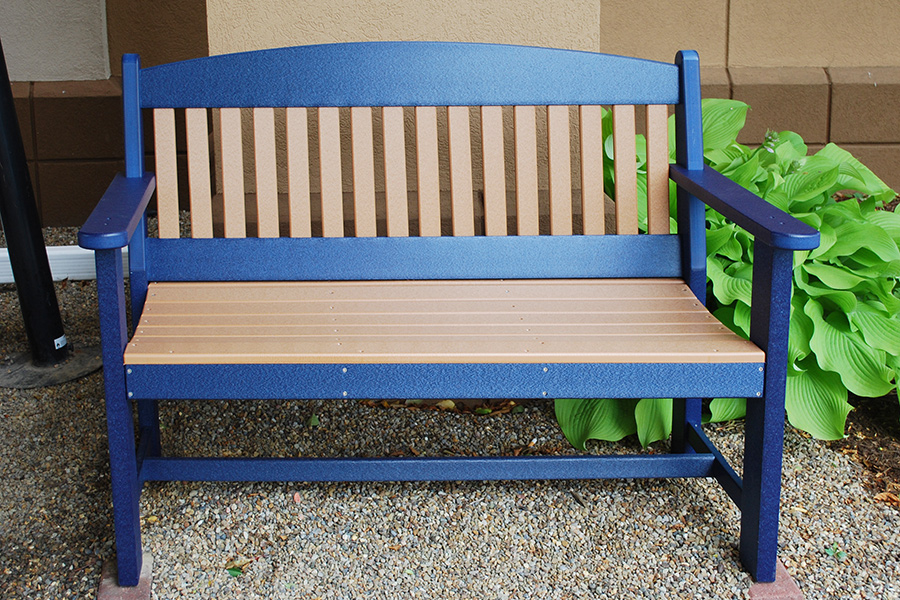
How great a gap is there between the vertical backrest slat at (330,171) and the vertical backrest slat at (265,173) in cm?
12

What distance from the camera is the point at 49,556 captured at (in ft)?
6.04

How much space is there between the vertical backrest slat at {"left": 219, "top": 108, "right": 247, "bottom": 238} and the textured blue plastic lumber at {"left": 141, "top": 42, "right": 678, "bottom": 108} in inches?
2.3

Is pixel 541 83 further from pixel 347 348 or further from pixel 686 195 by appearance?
pixel 347 348

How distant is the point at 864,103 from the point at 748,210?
2680 mm

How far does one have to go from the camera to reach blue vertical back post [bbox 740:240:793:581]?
159 centimetres

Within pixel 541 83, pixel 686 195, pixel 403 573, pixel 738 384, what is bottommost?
pixel 403 573

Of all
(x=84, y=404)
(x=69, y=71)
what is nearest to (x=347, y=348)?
(x=84, y=404)

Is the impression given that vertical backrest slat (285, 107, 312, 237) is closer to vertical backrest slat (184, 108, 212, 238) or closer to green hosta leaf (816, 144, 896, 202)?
vertical backrest slat (184, 108, 212, 238)

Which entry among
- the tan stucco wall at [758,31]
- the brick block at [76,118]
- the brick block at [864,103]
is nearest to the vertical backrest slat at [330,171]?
the tan stucco wall at [758,31]

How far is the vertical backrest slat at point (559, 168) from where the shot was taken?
209cm

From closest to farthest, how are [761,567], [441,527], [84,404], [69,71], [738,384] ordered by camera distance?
[738,384]
[761,567]
[441,527]
[84,404]
[69,71]

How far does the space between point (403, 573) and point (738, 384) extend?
2.74ft

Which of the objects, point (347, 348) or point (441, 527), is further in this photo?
point (441, 527)

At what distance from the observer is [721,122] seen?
2.67 m
